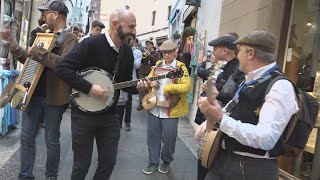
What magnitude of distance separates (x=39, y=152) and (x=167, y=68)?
7.25 ft

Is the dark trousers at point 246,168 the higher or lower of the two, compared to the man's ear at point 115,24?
lower

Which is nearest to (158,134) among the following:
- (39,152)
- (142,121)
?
(39,152)

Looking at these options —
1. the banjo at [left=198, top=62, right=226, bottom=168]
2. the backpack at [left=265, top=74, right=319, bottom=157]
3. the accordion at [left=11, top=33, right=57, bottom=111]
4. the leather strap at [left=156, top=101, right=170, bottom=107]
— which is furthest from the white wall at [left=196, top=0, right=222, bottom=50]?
the backpack at [left=265, top=74, right=319, bottom=157]

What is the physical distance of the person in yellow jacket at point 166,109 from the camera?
596cm

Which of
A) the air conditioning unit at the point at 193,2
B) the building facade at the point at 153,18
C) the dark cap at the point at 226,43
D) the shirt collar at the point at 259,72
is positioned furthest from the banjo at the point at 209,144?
the building facade at the point at 153,18

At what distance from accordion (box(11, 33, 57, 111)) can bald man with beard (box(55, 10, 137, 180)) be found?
0.85 meters

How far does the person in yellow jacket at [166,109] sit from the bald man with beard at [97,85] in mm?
1759

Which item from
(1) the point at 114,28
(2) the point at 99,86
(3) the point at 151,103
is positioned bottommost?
(3) the point at 151,103

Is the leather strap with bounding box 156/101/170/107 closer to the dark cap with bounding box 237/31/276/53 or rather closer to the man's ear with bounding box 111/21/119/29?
the man's ear with bounding box 111/21/119/29

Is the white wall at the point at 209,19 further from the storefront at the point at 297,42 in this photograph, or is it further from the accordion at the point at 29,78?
the accordion at the point at 29,78

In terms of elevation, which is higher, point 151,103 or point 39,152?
point 151,103

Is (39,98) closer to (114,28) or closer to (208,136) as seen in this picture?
(114,28)

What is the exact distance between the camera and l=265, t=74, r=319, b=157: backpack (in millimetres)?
2658

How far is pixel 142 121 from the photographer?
10422mm
